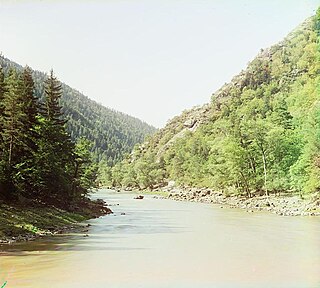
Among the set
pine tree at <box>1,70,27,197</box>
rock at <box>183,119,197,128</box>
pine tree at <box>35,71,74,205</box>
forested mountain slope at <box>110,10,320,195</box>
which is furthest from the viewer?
rock at <box>183,119,197,128</box>

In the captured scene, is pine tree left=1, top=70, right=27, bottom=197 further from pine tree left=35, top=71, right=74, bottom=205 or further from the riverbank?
the riverbank

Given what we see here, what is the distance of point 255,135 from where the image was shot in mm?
47938

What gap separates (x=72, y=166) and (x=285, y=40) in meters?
96.1

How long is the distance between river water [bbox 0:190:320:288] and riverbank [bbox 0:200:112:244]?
39.2 inches

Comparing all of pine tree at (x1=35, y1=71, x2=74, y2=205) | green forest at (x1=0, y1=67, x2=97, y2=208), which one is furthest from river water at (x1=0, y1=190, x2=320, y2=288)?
green forest at (x1=0, y1=67, x2=97, y2=208)

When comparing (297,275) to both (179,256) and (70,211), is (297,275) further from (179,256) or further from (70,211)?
(70,211)

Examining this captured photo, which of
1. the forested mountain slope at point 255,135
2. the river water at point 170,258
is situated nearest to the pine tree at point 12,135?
the river water at point 170,258

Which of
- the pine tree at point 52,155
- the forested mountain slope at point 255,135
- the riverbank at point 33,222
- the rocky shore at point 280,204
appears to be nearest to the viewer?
the riverbank at point 33,222

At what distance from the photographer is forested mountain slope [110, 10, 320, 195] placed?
148 ft

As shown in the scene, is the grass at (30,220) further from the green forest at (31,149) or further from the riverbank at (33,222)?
the green forest at (31,149)

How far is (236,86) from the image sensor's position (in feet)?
375

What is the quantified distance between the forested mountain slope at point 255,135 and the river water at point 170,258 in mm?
15688

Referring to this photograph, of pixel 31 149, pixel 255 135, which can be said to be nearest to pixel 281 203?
pixel 255 135

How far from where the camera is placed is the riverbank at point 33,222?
18.9m
